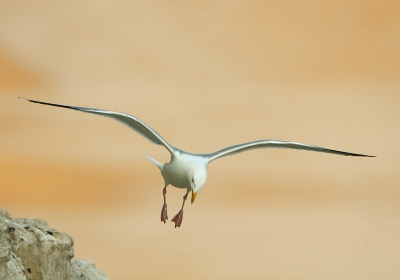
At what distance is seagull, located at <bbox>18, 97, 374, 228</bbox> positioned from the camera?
1002cm

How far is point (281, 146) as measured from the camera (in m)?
10.7

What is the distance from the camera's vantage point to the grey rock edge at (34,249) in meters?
8.70

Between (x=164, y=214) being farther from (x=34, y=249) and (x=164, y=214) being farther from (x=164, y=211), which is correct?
(x=34, y=249)

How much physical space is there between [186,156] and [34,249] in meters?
2.69

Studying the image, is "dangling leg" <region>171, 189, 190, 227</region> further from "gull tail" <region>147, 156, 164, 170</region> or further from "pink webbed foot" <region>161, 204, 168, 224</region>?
"gull tail" <region>147, 156, 164, 170</region>

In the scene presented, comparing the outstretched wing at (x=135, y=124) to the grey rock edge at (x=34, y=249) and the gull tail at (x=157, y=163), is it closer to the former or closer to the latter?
the gull tail at (x=157, y=163)

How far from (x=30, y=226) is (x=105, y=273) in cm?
239

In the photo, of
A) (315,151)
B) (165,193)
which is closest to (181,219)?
(165,193)

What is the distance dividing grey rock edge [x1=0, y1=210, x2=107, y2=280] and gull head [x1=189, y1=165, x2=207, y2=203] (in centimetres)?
192

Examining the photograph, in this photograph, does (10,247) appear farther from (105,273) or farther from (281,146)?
(281,146)

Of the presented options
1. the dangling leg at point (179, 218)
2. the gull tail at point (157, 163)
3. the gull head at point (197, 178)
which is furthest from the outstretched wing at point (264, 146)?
the gull tail at point (157, 163)

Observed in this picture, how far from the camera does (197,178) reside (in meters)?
10.0

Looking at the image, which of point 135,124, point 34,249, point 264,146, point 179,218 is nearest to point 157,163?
point 179,218

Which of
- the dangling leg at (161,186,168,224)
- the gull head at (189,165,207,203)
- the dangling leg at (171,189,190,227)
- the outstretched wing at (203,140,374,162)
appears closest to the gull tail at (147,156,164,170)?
the dangling leg at (161,186,168,224)
